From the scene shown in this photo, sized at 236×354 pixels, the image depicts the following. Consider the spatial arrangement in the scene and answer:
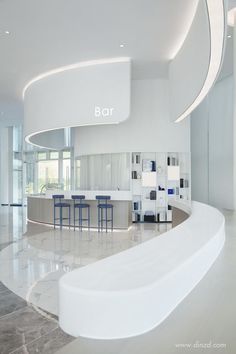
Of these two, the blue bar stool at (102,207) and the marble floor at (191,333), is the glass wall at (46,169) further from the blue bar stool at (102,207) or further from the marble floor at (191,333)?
the marble floor at (191,333)

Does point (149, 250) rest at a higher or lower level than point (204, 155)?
lower

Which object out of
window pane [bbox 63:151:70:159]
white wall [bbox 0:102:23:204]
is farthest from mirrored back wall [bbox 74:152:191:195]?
white wall [bbox 0:102:23:204]

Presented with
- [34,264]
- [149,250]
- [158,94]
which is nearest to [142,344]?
[149,250]

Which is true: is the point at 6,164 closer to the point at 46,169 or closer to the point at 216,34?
the point at 46,169

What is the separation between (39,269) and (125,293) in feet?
12.8

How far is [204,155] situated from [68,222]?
5.28 metres

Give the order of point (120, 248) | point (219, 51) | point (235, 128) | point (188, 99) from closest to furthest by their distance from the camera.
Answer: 1. point (219, 51)
2. point (188, 99)
3. point (235, 128)
4. point (120, 248)

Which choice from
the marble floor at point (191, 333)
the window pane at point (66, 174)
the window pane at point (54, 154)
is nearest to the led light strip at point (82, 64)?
the marble floor at point (191, 333)

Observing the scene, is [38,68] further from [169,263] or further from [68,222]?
[169,263]

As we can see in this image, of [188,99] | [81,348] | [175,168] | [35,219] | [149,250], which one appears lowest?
[35,219]

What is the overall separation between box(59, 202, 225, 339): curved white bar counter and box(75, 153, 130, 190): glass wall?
7994 millimetres

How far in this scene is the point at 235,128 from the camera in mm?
4676

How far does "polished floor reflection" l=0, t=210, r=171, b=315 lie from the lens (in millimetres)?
3666

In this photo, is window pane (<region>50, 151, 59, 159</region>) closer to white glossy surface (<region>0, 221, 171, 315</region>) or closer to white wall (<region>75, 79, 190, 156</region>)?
white wall (<region>75, 79, 190, 156</region>)
